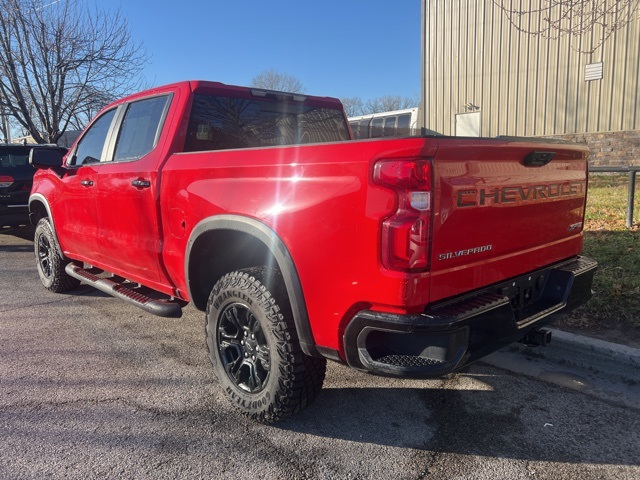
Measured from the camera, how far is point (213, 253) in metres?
3.35

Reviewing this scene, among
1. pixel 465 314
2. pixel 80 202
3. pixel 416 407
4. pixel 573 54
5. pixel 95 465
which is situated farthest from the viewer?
pixel 573 54

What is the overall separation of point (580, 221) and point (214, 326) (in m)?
2.51

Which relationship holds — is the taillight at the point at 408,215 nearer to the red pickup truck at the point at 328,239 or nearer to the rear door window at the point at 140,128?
the red pickup truck at the point at 328,239

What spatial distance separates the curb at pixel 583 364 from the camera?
3.26 m

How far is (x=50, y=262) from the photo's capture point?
5637 mm

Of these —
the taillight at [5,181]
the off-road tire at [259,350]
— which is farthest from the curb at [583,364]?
the taillight at [5,181]

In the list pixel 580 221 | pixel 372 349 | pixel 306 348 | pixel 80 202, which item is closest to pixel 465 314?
pixel 372 349

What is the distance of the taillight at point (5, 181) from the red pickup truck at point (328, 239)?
5295mm

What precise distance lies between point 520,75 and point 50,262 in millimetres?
15622

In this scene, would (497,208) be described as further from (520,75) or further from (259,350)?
(520,75)

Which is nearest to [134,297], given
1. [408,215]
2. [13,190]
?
[408,215]

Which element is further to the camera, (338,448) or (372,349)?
(338,448)

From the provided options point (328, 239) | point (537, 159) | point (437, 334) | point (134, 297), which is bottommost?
point (134, 297)

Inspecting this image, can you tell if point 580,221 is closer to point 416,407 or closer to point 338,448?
point 416,407
